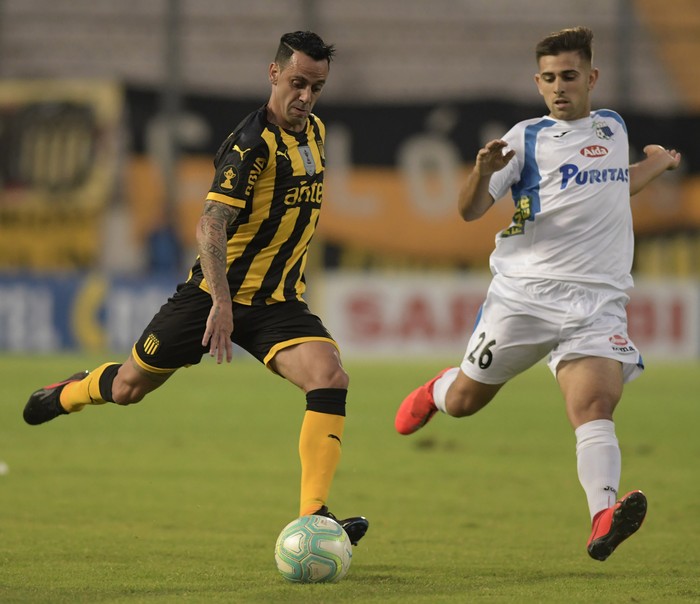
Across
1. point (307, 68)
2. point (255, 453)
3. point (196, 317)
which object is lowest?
point (255, 453)

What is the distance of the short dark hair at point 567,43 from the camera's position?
5871 millimetres

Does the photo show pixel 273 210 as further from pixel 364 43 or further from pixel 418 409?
pixel 364 43

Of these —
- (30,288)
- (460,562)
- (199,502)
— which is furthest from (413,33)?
(460,562)

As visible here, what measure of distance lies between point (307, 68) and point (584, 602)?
244 cm

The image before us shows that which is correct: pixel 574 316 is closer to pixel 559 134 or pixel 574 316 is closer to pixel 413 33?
pixel 559 134

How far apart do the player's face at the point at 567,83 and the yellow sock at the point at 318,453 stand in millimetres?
1668

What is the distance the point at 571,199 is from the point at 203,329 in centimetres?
171

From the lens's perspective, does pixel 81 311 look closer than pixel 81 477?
No

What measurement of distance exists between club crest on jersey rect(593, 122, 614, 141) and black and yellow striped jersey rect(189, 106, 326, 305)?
3.96ft

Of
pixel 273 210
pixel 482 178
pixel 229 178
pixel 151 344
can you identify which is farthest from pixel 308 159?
pixel 151 344

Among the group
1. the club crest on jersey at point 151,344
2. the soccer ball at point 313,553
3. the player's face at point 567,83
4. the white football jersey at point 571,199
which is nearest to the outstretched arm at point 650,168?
the white football jersey at point 571,199

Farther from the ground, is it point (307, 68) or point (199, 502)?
point (307, 68)

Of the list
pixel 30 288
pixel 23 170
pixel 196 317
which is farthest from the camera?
pixel 23 170

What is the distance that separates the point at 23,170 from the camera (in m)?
21.9
